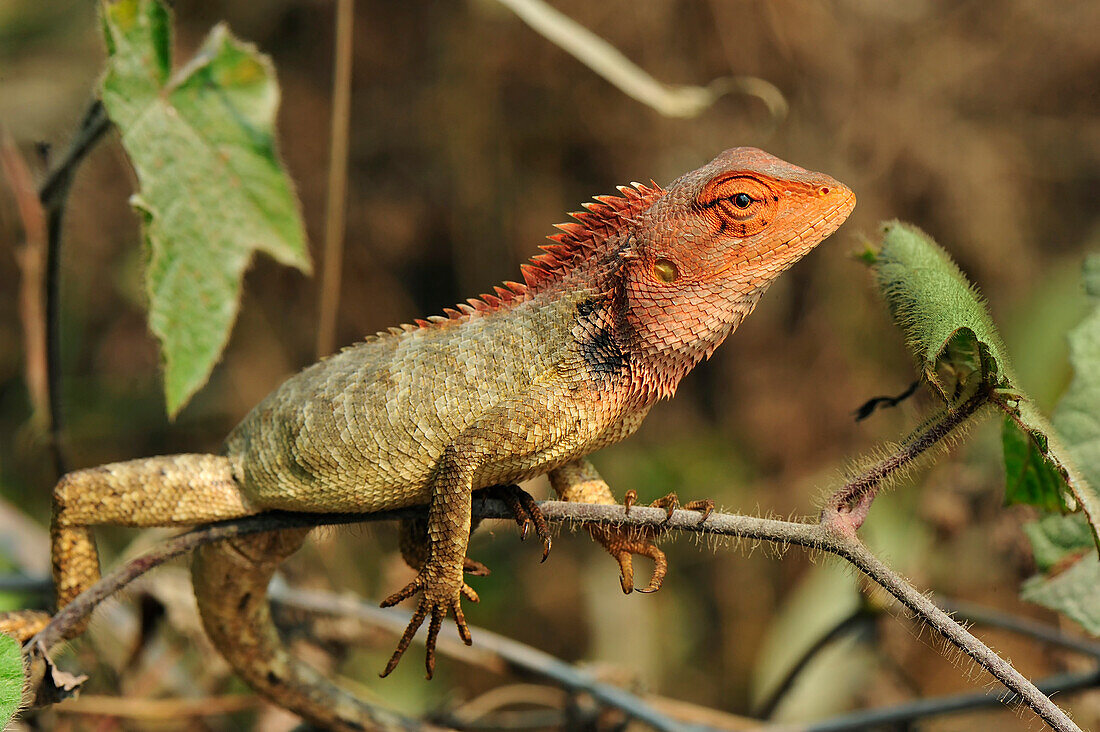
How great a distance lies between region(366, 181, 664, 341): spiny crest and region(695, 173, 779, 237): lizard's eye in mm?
182

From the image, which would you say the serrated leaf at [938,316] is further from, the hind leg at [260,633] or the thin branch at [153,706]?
the thin branch at [153,706]

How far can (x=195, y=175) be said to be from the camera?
2906 mm

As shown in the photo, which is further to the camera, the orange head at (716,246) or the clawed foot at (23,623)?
the clawed foot at (23,623)

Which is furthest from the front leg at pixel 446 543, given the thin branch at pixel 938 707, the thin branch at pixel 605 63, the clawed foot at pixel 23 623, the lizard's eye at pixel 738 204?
the thin branch at pixel 605 63

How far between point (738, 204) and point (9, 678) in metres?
1.86

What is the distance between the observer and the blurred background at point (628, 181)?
5859 mm

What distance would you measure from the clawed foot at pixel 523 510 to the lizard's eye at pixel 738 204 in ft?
2.63

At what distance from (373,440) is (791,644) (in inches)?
131

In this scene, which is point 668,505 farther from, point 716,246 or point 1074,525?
point 1074,525

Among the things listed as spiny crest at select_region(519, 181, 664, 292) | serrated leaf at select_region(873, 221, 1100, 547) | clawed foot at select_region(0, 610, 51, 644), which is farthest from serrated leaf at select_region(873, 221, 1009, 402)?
clawed foot at select_region(0, 610, 51, 644)

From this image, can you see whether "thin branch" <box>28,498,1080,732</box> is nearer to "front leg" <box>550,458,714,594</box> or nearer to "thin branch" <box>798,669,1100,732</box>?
"front leg" <box>550,458,714,594</box>

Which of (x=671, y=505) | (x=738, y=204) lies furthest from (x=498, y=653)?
(x=738, y=204)

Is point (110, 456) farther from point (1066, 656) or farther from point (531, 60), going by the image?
point (1066, 656)

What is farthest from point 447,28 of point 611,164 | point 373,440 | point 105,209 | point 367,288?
point 373,440
